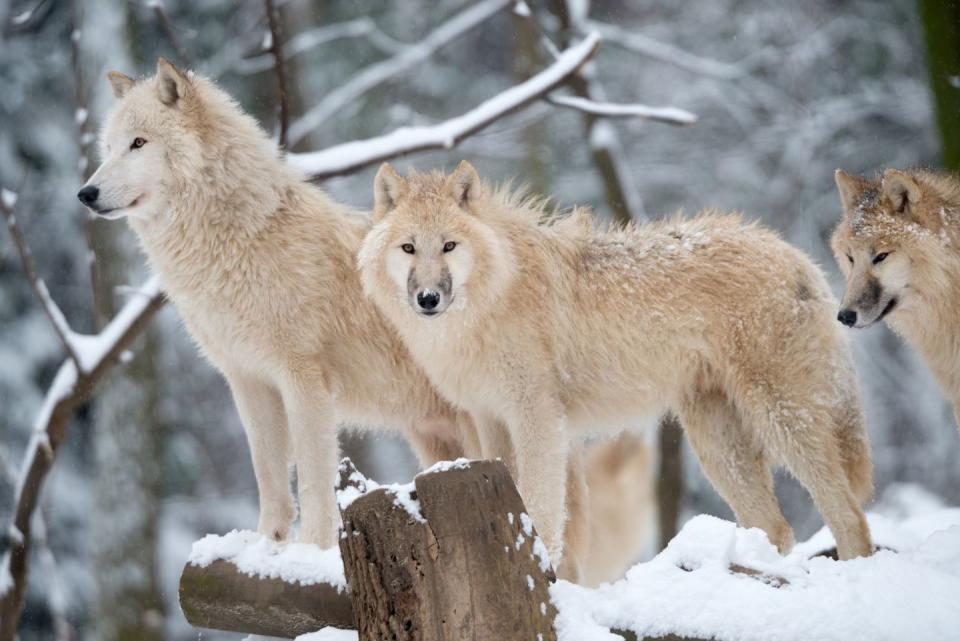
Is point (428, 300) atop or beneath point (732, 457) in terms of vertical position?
atop

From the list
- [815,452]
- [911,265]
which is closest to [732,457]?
[815,452]

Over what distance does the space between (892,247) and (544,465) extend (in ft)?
6.02

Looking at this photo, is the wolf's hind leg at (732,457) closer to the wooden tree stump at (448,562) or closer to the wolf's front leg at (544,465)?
the wolf's front leg at (544,465)

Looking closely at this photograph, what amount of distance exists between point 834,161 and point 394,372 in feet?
31.8

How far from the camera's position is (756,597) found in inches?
131

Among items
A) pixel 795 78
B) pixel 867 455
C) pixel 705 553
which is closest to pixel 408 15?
pixel 795 78

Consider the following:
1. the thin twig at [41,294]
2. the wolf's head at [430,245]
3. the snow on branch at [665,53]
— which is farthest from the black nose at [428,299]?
the snow on branch at [665,53]

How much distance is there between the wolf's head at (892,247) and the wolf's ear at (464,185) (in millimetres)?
1745

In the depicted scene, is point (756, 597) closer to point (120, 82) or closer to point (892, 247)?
point (892, 247)

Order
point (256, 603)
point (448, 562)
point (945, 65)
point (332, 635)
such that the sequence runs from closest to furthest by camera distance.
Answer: point (448, 562) → point (332, 635) → point (256, 603) → point (945, 65)

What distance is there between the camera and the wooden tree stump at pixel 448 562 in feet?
9.88

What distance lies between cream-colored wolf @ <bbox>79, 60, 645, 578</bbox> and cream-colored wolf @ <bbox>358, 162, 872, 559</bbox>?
0.37 metres

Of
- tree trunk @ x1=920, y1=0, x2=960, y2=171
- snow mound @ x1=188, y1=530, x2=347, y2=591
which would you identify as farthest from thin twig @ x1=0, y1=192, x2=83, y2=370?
tree trunk @ x1=920, y1=0, x2=960, y2=171

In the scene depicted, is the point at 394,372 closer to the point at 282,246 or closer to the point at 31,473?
the point at 282,246
